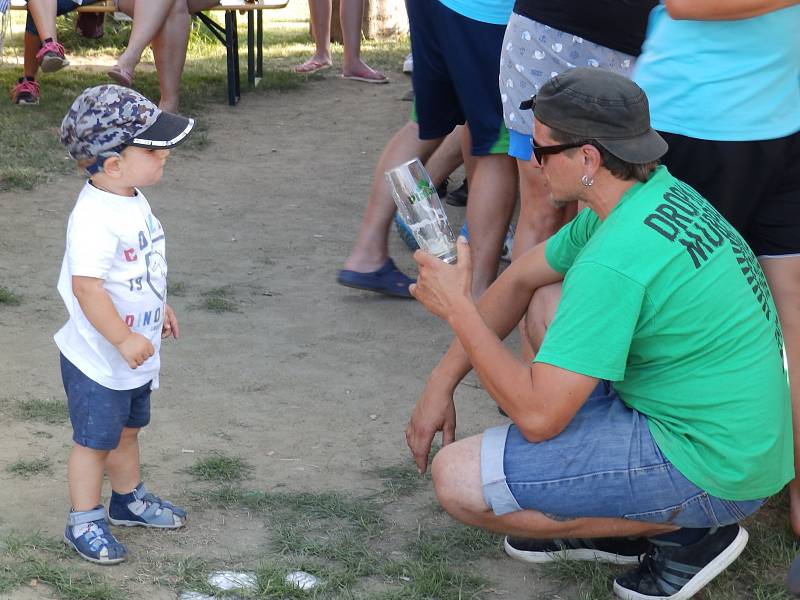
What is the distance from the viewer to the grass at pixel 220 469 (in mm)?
3115

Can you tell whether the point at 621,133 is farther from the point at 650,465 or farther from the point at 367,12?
the point at 367,12

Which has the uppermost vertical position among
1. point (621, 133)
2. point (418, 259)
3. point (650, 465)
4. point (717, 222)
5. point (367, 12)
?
point (621, 133)

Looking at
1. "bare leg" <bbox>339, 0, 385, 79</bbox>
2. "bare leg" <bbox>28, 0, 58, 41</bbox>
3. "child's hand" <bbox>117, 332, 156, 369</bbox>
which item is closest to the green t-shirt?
"child's hand" <bbox>117, 332, 156, 369</bbox>

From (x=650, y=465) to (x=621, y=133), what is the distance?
66 centimetres

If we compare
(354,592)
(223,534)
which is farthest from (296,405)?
(354,592)

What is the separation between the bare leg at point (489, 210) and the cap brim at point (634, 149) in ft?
5.52

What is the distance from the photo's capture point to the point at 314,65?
28.9 feet

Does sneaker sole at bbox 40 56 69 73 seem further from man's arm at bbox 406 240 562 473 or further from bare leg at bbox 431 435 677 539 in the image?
bare leg at bbox 431 435 677 539

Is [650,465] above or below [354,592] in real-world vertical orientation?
above

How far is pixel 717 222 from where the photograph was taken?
2369 millimetres

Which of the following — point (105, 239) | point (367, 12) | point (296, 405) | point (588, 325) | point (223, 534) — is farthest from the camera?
point (367, 12)

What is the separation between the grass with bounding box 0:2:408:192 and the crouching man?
3.88 meters

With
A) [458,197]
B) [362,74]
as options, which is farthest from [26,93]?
[458,197]

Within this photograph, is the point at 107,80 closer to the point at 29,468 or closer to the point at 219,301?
the point at 219,301
